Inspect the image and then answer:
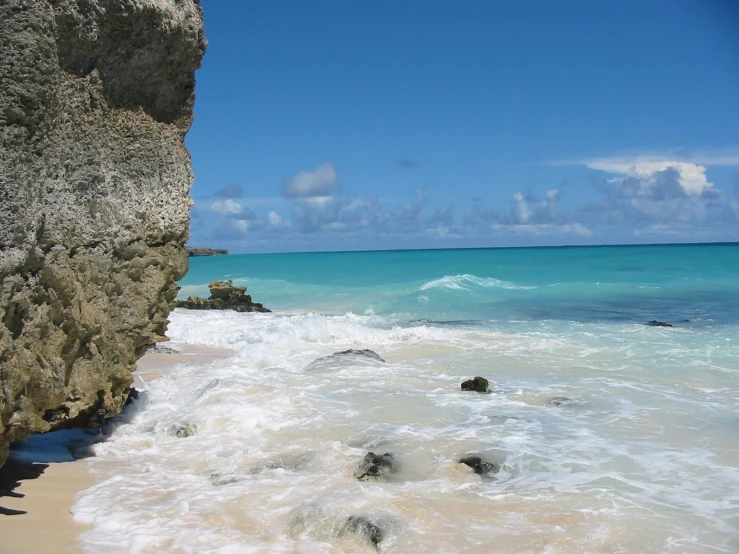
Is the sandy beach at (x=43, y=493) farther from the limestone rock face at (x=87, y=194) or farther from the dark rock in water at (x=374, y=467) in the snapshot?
the dark rock in water at (x=374, y=467)

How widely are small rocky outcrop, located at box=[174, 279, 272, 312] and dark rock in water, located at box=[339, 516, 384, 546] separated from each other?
17.0 meters

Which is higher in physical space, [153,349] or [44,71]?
[44,71]

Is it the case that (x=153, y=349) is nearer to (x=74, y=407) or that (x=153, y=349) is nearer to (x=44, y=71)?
(x=74, y=407)

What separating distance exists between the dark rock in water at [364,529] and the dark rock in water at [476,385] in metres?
4.42

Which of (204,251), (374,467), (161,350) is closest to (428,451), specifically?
(374,467)

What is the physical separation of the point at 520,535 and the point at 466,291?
1017 inches

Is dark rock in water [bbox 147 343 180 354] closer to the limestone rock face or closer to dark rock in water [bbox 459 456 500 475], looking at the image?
the limestone rock face

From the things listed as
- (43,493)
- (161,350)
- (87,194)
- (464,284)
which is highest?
(87,194)

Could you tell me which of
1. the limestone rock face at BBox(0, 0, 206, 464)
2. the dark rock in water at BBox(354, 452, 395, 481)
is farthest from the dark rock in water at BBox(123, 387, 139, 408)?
the dark rock in water at BBox(354, 452, 395, 481)

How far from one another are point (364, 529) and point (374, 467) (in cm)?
113

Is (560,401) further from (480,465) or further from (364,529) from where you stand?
(364,529)

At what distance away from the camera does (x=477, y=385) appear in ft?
28.2

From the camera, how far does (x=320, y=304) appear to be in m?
27.6

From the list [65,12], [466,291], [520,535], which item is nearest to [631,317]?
[466,291]
